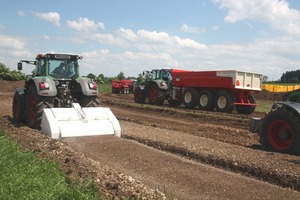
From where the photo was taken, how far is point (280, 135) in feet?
28.6

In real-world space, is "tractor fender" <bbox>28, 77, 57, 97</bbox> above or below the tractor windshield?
below

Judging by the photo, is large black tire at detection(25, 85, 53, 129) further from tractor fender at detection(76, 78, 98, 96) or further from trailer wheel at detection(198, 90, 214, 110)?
trailer wheel at detection(198, 90, 214, 110)

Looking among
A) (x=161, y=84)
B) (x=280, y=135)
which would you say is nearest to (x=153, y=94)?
(x=161, y=84)

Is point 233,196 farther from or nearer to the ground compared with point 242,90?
nearer to the ground

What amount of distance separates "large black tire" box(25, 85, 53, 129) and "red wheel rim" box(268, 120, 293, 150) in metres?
5.75

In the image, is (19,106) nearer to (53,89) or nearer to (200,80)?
(53,89)

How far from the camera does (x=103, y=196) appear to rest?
496cm

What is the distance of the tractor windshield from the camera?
11750mm

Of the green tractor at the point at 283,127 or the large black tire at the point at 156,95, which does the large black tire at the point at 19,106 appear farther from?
the large black tire at the point at 156,95

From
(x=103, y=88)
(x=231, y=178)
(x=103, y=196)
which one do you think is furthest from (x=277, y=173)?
(x=103, y=88)

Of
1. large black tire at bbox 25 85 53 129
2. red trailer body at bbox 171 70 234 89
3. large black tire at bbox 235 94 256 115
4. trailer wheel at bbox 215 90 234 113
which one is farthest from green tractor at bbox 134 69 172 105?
large black tire at bbox 25 85 53 129

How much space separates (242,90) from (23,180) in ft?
50.7

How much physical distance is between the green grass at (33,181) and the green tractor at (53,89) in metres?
3.98

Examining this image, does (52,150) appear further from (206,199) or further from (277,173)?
(277,173)
